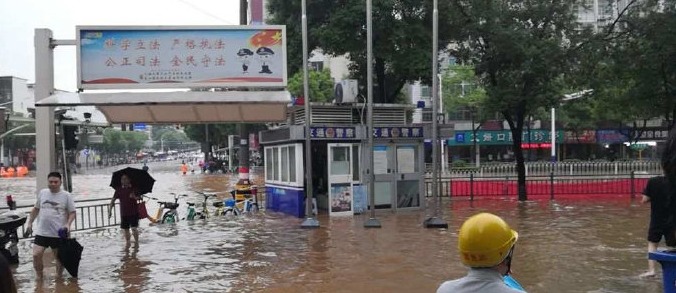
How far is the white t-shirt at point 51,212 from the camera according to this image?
9.05 metres

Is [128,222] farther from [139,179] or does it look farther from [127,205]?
[139,179]

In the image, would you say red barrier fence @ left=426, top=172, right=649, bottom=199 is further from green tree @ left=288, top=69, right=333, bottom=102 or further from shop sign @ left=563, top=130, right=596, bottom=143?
shop sign @ left=563, top=130, right=596, bottom=143

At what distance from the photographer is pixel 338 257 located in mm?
10789

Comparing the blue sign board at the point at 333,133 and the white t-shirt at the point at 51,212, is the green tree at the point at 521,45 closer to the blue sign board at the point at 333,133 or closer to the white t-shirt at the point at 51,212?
the blue sign board at the point at 333,133

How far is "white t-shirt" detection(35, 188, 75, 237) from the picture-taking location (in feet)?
29.7

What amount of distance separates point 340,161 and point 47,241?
9232 mm

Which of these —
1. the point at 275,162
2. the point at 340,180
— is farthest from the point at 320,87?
the point at 340,180

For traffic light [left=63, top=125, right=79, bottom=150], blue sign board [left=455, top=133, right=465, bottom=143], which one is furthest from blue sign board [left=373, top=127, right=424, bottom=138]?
blue sign board [left=455, top=133, right=465, bottom=143]

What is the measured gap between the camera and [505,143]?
5662 centimetres

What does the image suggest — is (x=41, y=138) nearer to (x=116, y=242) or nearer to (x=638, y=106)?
(x=116, y=242)

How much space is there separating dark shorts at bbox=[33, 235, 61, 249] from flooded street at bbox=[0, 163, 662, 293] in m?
0.56

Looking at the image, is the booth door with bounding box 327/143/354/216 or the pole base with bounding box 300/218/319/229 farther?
the booth door with bounding box 327/143/354/216

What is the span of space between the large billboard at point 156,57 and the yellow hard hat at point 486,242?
9.35 metres

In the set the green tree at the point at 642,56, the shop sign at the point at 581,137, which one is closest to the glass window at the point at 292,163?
the green tree at the point at 642,56
